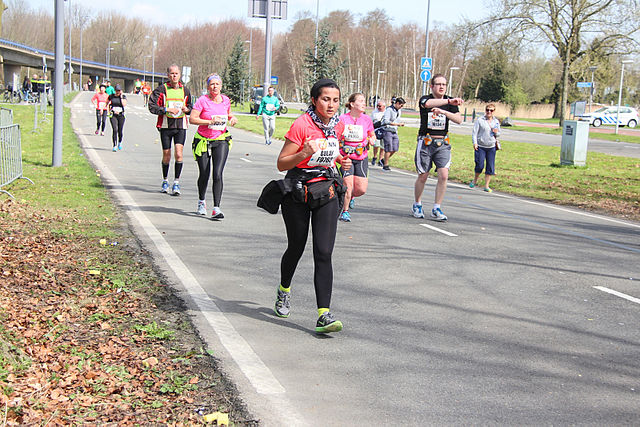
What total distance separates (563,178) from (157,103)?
438 inches

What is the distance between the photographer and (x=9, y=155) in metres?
12.6

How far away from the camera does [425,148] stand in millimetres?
11148

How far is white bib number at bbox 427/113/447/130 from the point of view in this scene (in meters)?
10.9

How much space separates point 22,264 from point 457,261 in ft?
14.8

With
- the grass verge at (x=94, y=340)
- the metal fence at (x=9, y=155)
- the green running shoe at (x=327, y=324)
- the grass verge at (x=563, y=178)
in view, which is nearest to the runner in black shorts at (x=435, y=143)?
the grass verge at (x=563, y=178)

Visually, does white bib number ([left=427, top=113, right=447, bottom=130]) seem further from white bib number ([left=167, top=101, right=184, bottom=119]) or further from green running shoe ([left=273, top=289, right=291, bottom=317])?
green running shoe ([left=273, top=289, right=291, bottom=317])

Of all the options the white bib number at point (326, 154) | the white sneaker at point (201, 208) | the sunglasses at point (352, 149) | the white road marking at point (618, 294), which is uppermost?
the white bib number at point (326, 154)

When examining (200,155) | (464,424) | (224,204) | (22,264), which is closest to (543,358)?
(464,424)

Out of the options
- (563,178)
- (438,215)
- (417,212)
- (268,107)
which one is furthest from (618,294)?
(268,107)

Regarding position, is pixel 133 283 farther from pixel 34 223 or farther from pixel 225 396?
pixel 34 223

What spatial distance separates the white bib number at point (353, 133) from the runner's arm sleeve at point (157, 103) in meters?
3.27

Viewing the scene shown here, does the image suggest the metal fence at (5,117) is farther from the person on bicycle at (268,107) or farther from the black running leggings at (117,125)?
the person on bicycle at (268,107)

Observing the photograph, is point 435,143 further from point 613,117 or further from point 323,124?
point 613,117

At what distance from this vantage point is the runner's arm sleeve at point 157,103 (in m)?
11.7
